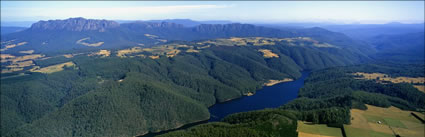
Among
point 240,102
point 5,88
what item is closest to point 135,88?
point 240,102

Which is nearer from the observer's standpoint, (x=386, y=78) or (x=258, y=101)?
(x=258, y=101)

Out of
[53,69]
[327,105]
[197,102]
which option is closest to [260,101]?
[197,102]

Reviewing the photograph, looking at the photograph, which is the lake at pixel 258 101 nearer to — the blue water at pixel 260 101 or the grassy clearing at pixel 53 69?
the blue water at pixel 260 101

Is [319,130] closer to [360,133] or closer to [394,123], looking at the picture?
[360,133]

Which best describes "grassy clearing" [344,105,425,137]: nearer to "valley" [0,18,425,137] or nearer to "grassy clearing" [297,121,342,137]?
"valley" [0,18,425,137]

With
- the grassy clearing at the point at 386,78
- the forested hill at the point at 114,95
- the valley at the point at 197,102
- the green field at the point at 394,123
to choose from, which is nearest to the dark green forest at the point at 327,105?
the valley at the point at 197,102

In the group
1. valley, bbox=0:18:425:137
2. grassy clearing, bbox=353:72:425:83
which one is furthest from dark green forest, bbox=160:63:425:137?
grassy clearing, bbox=353:72:425:83
